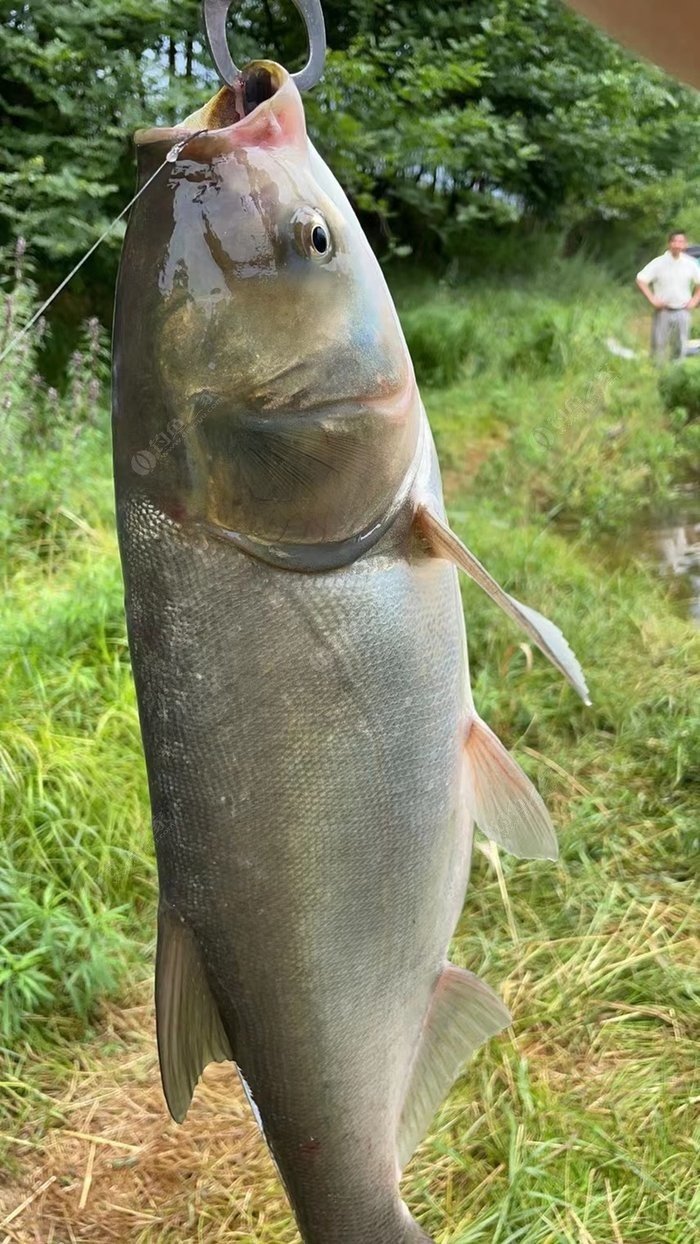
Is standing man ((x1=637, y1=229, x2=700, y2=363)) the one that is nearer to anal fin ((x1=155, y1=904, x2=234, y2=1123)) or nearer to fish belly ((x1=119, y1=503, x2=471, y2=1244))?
fish belly ((x1=119, y1=503, x2=471, y2=1244))

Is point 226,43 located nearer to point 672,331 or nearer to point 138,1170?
point 138,1170

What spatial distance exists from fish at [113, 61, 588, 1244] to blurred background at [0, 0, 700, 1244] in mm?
1511

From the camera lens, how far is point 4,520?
4.70m

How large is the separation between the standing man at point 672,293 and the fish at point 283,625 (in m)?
10.0

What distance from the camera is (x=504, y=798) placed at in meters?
1.41

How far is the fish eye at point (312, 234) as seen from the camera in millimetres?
1102

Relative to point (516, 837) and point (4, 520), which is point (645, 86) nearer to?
point (4, 520)

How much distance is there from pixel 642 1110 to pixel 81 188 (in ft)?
22.3

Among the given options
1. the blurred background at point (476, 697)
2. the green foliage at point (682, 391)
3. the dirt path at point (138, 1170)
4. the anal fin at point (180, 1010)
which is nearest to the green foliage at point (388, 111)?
the blurred background at point (476, 697)

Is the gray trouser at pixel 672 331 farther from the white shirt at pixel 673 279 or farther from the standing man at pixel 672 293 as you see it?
the white shirt at pixel 673 279

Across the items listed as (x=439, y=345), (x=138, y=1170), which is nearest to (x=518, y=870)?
(x=138, y=1170)

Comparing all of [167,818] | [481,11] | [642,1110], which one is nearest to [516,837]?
[167,818]

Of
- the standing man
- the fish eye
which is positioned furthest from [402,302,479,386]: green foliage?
the fish eye

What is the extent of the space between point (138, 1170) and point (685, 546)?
528cm
